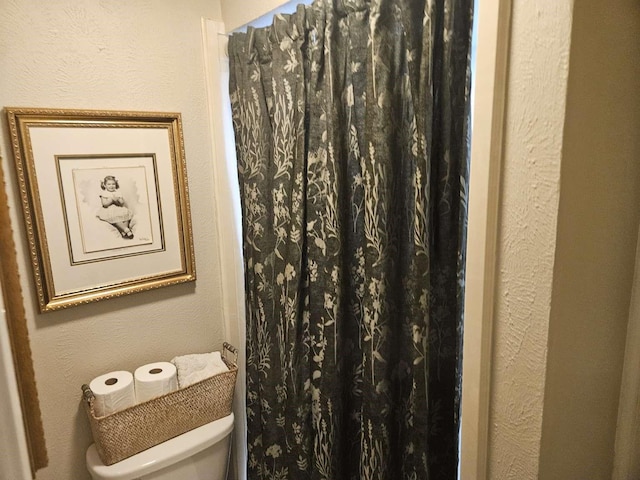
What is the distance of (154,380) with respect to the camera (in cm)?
132

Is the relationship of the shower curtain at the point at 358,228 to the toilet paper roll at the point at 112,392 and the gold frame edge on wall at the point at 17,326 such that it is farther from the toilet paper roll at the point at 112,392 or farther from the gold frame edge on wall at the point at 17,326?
the gold frame edge on wall at the point at 17,326

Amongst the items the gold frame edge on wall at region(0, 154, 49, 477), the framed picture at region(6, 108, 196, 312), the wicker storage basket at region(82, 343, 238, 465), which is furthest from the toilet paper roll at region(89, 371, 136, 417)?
the gold frame edge on wall at region(0, 154, 49, 477)

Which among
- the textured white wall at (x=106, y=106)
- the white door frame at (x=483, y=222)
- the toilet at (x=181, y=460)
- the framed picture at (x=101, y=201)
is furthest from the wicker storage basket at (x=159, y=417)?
the white door frame at (x=483, y=222)

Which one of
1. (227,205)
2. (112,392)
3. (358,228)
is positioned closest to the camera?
(358,228)

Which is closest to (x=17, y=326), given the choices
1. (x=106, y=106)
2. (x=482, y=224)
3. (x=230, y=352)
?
(x=482, y=224)

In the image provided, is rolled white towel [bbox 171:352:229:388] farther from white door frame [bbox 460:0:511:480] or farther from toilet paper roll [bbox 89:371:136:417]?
white door frame [bbox 460:0:511:480]

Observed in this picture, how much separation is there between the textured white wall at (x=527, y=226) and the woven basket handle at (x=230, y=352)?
1.04 metres

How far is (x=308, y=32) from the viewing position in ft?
3.81

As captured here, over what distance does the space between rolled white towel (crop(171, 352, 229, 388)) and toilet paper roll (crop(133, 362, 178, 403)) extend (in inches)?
1.4

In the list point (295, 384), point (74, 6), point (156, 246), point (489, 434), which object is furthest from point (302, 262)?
point (74, 6)

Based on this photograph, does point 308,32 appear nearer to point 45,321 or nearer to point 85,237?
point 85,237

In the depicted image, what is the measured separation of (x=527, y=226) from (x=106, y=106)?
127 centimetres

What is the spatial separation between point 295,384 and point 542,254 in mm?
892

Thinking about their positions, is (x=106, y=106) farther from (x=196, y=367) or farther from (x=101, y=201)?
(x=196, y=367)
